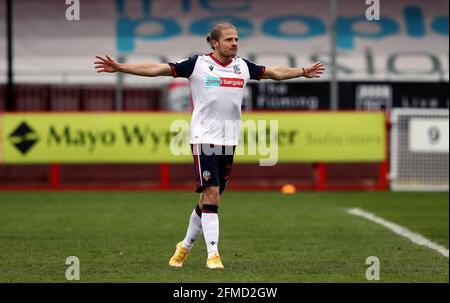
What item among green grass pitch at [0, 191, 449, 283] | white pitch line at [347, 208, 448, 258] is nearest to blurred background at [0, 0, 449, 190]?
green grass pitch at [0, 191, 449, 283]

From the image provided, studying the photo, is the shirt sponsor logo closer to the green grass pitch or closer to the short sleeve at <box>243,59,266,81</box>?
the short sleeve at <box>243,59,266,81</box>

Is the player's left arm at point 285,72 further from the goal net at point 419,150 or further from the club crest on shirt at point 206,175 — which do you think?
the goal net at point 419,150

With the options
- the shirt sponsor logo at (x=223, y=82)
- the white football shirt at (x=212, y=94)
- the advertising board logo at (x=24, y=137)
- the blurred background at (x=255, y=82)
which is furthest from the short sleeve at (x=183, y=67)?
the advertising board logo at (x=24, y=137)

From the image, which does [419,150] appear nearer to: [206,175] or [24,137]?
[24,137]

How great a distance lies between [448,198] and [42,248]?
947cm

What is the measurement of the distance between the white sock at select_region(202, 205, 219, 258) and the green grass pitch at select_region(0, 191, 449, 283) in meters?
0.22

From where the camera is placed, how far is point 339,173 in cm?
2228

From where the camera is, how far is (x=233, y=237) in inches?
462

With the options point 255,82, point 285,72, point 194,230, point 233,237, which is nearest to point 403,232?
point 233,237

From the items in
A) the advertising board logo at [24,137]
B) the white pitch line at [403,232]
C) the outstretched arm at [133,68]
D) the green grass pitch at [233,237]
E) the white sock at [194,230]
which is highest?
the outstretched arm at [133,68]

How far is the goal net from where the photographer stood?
20.7 m

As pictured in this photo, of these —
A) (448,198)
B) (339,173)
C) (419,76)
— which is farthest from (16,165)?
(419,76)

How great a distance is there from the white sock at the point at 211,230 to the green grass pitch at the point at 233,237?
0.22m

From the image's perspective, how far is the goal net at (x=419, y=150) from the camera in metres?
20.7
